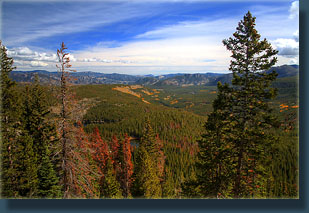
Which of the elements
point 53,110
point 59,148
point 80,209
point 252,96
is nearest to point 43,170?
point 59,148

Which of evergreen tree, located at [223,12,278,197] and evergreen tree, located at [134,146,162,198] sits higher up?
evergreen tree, located at [223,12,278,197]

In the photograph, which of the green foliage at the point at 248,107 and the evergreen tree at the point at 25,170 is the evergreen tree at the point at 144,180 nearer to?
the evergreen tree at the point at 25,170

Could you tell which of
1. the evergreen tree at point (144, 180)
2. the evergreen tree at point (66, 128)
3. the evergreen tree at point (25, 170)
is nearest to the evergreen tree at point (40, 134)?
the evergreen tree at point (25, 170)

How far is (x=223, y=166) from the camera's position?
9.75 m

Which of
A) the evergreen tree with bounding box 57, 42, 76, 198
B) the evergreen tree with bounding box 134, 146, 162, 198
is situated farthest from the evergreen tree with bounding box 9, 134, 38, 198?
the evergreen tree with bounding box 134, 146, 162, 198

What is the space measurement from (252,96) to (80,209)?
26.8 ft

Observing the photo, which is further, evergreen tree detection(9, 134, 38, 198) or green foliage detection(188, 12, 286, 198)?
evergreen tree detection(9, 134, 38, 198)

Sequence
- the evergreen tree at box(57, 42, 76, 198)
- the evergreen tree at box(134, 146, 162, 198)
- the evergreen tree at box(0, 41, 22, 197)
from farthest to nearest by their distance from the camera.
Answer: the evergreen tree at box(134, 146, 162, 198) < the evergreen tree at box(0, 41, 22, 197) < the evergreen tree at box(57, 42, 76, 198)

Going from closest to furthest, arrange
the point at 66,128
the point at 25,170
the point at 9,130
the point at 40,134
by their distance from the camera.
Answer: the point at 66,128
the point at 25,170
the point at 9,130
the point at 40,134

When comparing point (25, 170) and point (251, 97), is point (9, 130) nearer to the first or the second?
point (25, 170)

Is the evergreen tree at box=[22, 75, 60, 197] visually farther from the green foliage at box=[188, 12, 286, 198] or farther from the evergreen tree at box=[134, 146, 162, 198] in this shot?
the green foliage at box=[188, 12, 286, 198]

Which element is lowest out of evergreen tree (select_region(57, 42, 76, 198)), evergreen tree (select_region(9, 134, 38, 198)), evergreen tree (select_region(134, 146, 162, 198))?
evergreen tree (select_region(134, 146, 162, 198))

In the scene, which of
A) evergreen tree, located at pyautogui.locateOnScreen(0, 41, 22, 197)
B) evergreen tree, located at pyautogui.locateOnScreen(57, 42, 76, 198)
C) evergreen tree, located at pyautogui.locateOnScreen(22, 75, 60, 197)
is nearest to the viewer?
evergreen tree, located at pyautogui.locateOnScreen(57, 42, 76, 198)

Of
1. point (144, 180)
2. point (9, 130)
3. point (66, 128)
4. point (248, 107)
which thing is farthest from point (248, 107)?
point (9, 130)
